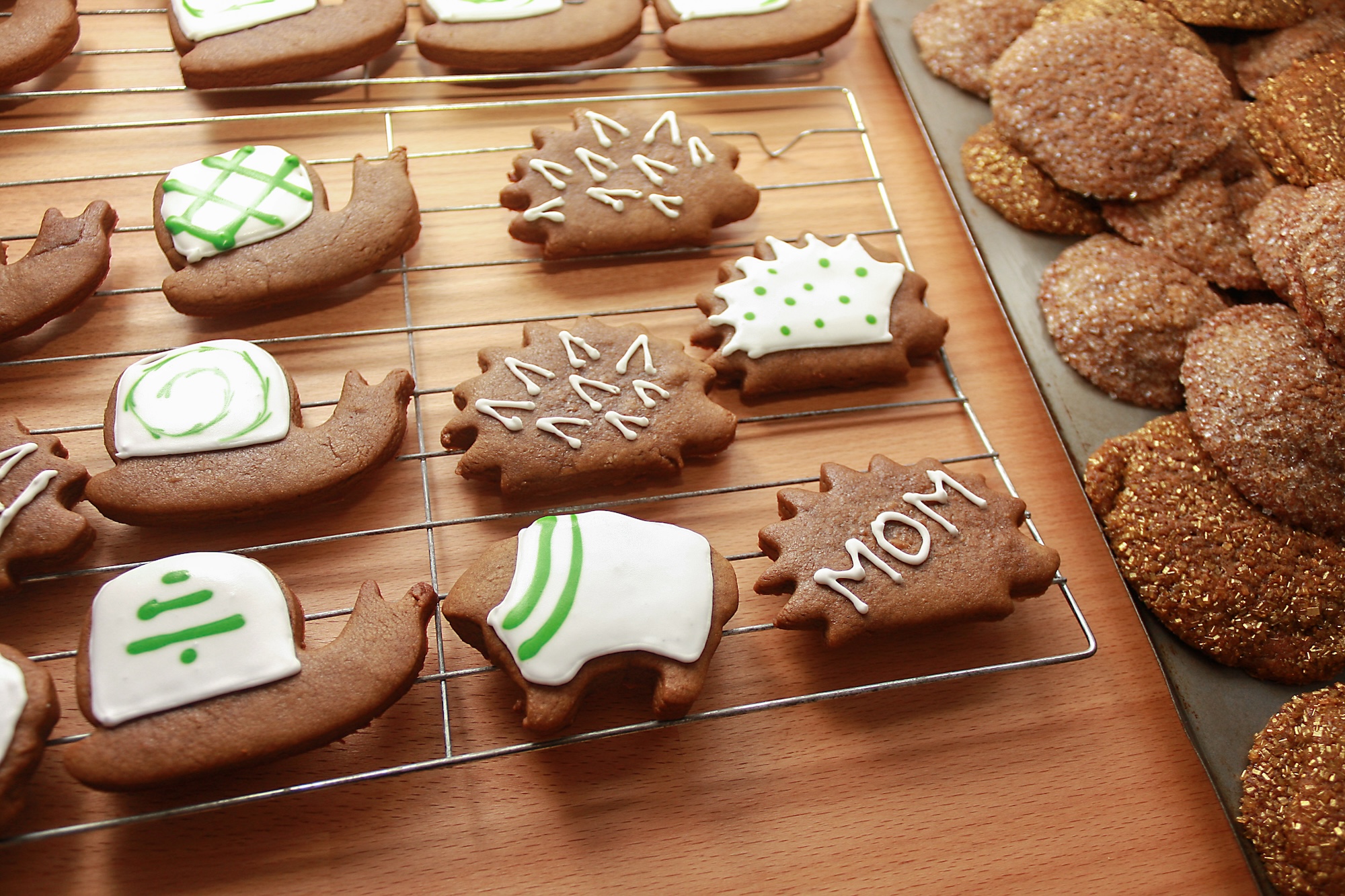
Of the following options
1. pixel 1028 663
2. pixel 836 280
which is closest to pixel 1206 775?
pixel 1028 663

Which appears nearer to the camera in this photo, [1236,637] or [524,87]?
[1236,637]

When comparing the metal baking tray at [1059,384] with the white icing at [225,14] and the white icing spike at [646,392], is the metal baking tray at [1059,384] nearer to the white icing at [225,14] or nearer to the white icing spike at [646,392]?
the white icing spike at [646,392]

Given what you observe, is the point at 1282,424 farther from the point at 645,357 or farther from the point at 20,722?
the point at 20,722

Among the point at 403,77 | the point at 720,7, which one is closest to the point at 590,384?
the point at 403,77

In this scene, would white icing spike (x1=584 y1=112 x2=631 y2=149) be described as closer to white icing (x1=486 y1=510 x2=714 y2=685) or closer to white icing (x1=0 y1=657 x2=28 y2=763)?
white icing (x1=486 y1=510 x2=714 y2=685)

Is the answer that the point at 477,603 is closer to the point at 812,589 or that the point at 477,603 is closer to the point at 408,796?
the point at 408,796

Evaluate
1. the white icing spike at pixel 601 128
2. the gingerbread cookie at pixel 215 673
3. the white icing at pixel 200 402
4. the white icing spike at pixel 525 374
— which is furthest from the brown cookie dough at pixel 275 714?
the white icing spike at pixel 601 128
